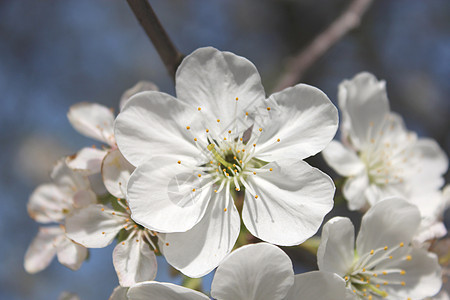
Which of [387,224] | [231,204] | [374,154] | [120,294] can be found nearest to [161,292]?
[120,294]

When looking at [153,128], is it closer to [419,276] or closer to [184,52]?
[419,276]

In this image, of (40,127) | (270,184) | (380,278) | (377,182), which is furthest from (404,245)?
(40,127)

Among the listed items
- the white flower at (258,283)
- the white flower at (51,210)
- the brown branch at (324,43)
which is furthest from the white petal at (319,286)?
the brown branch at (324,43)

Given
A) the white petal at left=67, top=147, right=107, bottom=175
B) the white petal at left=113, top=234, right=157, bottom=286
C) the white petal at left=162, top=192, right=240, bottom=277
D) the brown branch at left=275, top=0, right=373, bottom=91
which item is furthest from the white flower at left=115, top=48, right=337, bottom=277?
the brown branch at left=275, top=0, right=373, bottom=91

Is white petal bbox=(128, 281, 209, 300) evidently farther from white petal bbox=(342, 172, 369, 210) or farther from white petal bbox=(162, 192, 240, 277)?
white petal bbox=(342, 172, 369, 210)

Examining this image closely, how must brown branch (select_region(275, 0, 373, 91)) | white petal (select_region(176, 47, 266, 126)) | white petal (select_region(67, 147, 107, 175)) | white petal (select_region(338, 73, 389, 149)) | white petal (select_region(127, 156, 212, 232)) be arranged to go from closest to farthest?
white petal (select_region(127, 156, 212, 232)) → white petal (select_region(176, 47, 266, 126)) → white petal (select_region(67, 147, 107, 175)) → white petal (select_region(338, 73, 389, 149)) → brown branch (select_region(275, 0, 373, 91))
